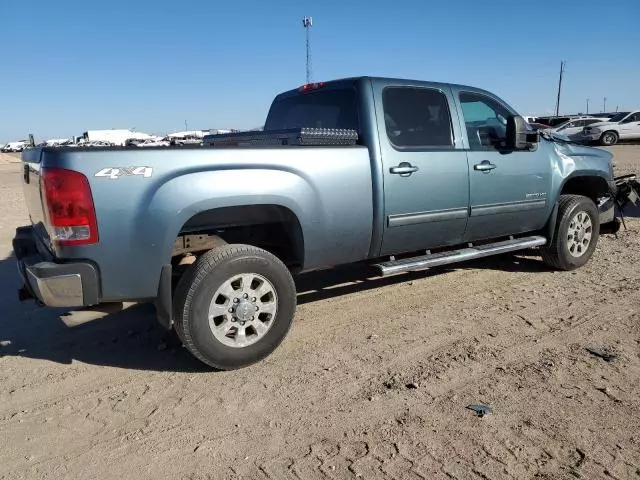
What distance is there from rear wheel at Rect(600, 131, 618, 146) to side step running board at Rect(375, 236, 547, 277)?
25.6m

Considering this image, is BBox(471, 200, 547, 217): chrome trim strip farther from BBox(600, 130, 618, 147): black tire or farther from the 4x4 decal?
BBox(600, 130, 618, 147): black tire

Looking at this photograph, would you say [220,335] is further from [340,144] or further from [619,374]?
[619,374]

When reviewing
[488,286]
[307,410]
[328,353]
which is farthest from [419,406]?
[488,286]

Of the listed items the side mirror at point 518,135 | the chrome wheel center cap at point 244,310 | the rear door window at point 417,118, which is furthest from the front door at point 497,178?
the chrome wheel center cap at point 244,310

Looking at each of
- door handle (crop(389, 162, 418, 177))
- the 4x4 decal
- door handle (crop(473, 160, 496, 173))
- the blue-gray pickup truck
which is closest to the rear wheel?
the blue-gray pickup truck

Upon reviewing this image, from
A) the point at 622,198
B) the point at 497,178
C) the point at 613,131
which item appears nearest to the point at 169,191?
the point at 497,178

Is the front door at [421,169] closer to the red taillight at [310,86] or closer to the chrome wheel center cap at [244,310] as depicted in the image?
the red taillight at [310,86]

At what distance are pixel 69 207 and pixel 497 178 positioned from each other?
11.9ft

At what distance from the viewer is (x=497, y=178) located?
16.2ft

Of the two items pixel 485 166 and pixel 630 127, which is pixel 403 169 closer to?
pixel 485 166

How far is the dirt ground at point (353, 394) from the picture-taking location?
2596mm

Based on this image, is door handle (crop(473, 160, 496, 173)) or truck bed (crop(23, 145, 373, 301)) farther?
door handle (crop(473, 160, 496, 173))

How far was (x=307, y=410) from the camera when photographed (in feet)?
10.1

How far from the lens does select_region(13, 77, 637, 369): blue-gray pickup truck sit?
313 cm
